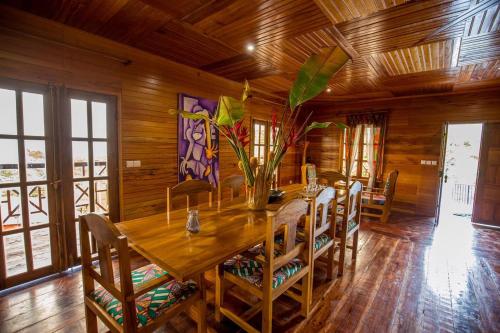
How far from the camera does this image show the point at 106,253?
1.18 m

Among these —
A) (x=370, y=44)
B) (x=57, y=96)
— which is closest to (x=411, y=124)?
(x=370, y=44)

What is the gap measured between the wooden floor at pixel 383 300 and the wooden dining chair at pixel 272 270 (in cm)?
23

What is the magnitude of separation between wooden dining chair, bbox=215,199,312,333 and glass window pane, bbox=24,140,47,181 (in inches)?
A: 80.2

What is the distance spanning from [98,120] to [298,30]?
2368 millimetres

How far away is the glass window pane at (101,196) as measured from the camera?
264 centimetres

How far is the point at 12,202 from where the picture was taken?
2127mm

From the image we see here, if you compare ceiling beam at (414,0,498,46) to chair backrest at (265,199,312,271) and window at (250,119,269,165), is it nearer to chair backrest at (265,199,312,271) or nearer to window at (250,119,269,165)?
chair backrest at (265,199,312,271)

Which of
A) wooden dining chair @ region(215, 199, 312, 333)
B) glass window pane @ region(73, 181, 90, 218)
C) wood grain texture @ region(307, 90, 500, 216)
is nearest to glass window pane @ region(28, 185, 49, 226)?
glass window pane @ region(73, 181, 90, 218)

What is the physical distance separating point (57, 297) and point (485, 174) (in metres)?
6.57

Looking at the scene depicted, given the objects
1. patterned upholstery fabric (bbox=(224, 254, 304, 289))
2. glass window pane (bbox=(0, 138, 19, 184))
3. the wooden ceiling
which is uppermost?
the wooden ceiling

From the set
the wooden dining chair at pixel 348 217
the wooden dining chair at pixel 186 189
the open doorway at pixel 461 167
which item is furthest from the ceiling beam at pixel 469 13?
the open doorway at pixel 461 167

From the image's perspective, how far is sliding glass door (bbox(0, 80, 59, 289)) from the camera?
6.79ft

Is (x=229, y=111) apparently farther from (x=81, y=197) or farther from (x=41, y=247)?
(x=41, y=247)

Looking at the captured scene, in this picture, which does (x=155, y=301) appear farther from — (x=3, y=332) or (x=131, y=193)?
(x=131, y=193)
